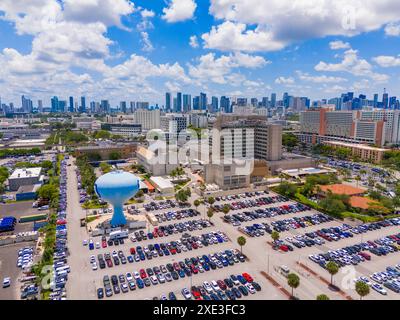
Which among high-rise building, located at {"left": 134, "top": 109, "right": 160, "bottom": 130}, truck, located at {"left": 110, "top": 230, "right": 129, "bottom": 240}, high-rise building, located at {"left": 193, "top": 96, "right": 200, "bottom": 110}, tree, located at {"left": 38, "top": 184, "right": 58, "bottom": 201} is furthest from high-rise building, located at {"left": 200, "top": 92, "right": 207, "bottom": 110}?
truck, located at {"left": 110, "top": 230, "right": 129, "bottom": 240}

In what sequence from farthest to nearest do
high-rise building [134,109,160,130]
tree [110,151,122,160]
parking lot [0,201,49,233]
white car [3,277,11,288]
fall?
1. high-rise building [134,109,160,130]
2. tree [110,151,122,160]
3. parking lot [0,201,49,233]
4. white car [3,277,11,288]

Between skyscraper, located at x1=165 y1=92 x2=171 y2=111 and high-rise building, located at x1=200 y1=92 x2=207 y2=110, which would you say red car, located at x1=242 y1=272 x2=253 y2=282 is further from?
skyscraper, located at x1=165 y1=92 x2=171 y2=111

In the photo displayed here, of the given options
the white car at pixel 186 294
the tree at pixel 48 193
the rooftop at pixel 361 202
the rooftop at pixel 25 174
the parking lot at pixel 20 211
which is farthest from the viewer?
the rooftop at pixel 25 174

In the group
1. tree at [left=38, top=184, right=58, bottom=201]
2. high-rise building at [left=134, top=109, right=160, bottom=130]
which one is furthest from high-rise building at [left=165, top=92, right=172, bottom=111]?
tree at [left=38, top=184, right=58, bottom=201]

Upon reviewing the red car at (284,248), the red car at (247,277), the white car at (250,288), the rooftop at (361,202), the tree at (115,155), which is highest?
the tree at (115,155)

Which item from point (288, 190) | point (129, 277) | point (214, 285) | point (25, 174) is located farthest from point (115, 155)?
point (214, 285)

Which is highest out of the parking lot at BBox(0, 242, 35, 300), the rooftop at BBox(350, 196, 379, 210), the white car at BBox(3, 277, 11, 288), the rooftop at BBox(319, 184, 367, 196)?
the rooftop at BBox(319, 184, 367, 196)

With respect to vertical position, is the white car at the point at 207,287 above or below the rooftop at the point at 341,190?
below

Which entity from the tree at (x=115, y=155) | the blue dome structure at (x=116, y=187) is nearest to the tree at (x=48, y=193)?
the blue dome structure at (x=116, y=187)

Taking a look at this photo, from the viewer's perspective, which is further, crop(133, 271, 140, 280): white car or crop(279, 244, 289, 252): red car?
crop(279, 244, 289, 252): red car

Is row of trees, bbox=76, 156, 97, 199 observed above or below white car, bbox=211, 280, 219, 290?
above

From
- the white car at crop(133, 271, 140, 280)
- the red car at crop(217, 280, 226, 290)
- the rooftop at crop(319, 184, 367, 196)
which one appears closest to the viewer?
the red car at crop(217, 280, 226, 290)

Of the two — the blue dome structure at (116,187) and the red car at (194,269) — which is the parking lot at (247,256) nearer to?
the red car at (194,269)
